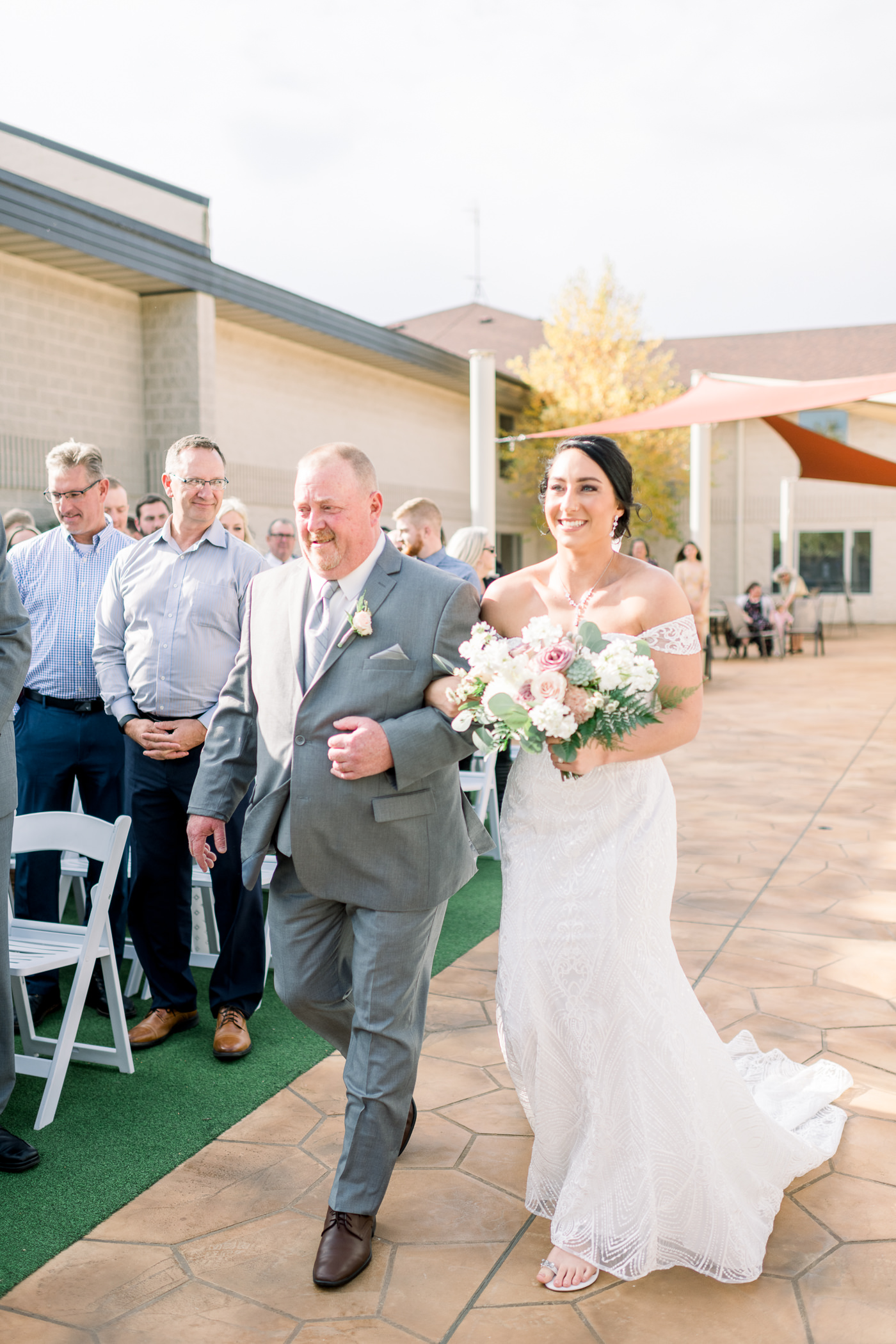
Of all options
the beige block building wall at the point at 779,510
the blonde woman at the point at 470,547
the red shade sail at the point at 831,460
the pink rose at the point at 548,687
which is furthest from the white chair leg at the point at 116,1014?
the beige block building wall at the point at 779,510

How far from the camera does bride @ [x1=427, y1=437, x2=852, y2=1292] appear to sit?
2.85m

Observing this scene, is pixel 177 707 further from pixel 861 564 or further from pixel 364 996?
pixel 861 564

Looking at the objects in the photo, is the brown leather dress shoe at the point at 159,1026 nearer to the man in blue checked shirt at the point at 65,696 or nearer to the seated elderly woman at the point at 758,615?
the man in blue checked shirt at the point at 65,696

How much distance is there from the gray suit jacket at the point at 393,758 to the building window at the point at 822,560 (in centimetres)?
3263

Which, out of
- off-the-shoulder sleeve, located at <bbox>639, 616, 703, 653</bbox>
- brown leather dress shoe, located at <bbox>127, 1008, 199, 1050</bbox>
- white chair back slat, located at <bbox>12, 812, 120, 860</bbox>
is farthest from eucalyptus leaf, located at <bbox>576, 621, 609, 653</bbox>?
brown leather dress shoe, located at <bbox>127, 1008, 199, 1050</bbox>

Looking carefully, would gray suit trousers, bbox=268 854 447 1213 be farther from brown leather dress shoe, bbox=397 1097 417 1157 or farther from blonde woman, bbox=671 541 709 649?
blonde woman, bbox=671 541 709 649

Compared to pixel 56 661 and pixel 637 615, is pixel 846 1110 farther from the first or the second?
pixel 56 661

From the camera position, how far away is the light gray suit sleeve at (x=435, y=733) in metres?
2.82

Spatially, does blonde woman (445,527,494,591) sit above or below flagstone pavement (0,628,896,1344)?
above

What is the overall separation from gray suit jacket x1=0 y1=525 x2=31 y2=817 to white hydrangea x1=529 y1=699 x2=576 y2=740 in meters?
1.73

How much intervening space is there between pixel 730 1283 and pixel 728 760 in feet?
26.8

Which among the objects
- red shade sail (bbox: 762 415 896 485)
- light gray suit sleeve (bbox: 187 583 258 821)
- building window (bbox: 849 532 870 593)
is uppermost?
red shade sail (bbox: 762 415 896 485)

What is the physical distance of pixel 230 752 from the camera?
3.30m

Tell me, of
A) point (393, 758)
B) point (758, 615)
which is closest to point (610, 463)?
point (393, 758)
